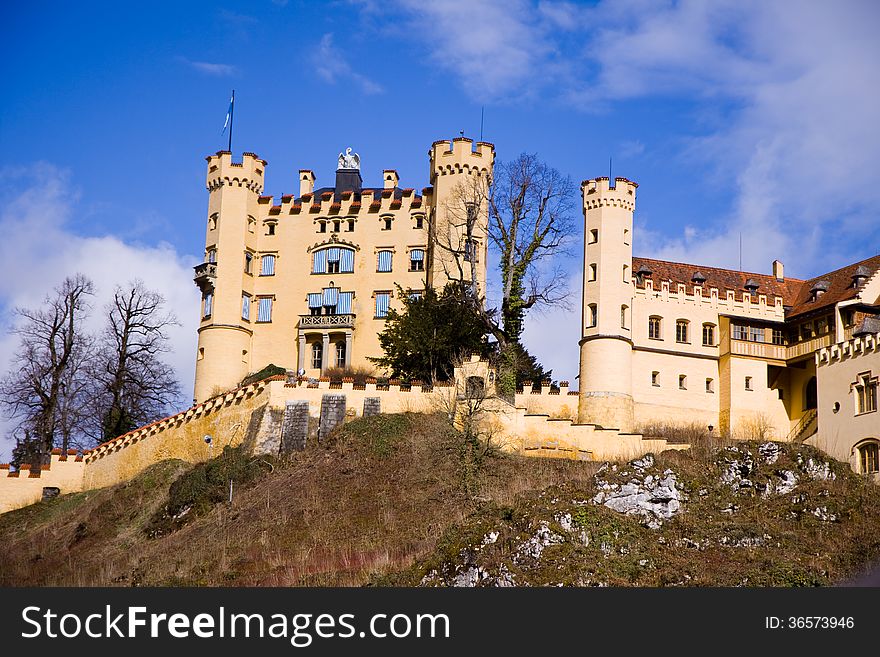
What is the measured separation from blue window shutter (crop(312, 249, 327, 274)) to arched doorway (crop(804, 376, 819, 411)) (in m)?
24.0

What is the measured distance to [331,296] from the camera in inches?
2537

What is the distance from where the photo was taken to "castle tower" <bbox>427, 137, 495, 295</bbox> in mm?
62100

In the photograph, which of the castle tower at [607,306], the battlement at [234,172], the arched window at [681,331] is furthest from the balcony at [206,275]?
the arched window at [681,331]

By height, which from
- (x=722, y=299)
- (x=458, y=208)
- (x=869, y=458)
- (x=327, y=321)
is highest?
(x=458, y=208)

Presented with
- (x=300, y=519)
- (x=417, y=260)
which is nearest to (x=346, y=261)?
(x=417, y=260)

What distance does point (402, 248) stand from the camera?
212ft

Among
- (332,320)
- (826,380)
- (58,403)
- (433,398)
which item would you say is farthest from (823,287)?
(58,403)

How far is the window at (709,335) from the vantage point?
58031mm

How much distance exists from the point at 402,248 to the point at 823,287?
2019cm

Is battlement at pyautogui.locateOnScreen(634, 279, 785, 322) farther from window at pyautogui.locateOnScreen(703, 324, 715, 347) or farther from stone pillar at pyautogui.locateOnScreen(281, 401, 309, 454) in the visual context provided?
stone pillar at pyautogui.locateOnScreen(281, 401, 309, 454)

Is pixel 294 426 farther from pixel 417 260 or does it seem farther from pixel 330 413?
pixel 417 260

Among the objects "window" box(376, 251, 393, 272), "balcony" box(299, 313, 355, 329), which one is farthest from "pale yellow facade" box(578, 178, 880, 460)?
"balcony" box(299, 313, 355, 329)

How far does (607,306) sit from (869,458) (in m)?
12.8

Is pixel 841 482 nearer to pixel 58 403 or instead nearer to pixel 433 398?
pixel 433 398
